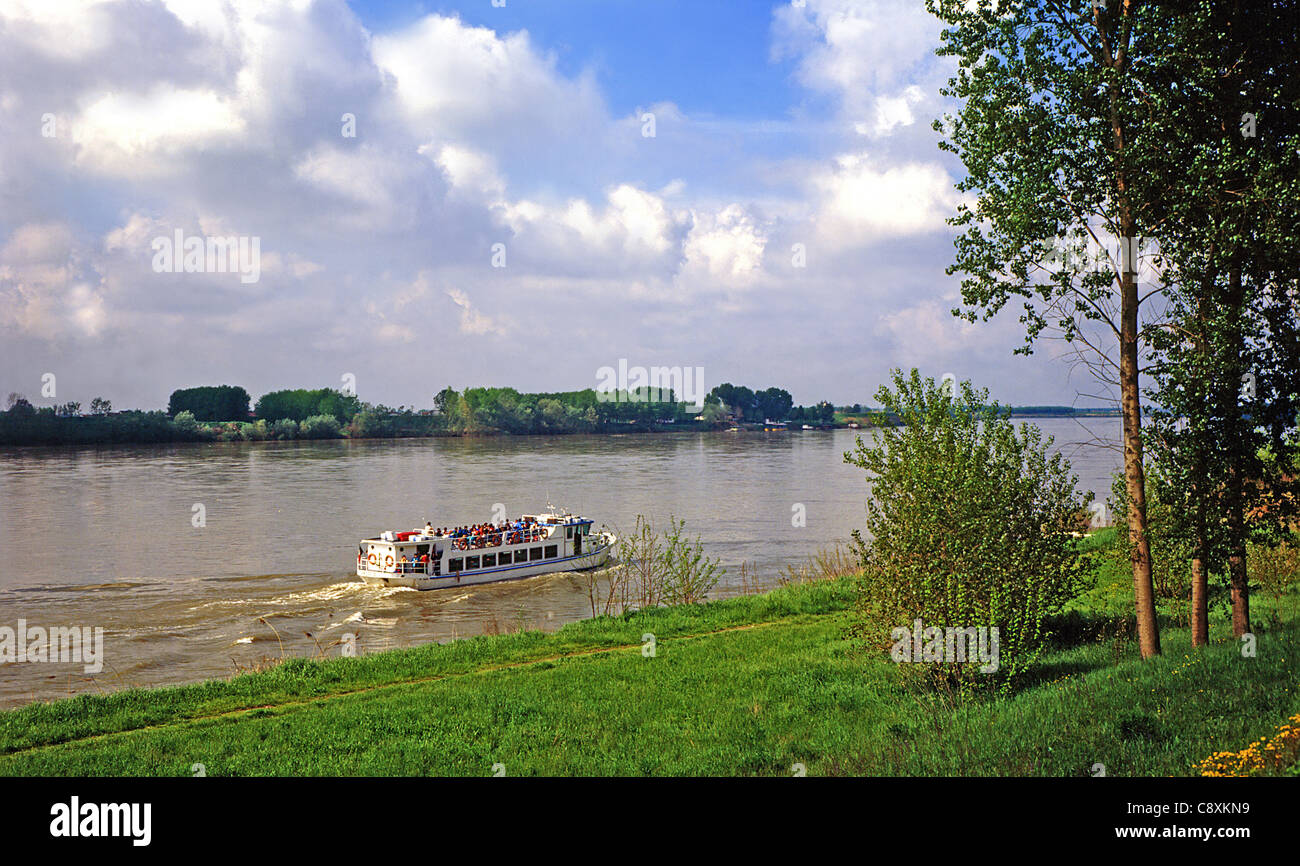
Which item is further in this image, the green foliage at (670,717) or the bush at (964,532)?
the bush at (964,532)

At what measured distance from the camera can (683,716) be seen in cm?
1514

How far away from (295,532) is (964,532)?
46972mm

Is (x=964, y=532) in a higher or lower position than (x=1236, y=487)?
lower

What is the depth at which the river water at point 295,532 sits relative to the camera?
3116 centimetres

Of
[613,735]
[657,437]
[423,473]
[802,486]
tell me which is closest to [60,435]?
[423,473]

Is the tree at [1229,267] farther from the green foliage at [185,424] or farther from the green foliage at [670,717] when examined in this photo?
the green foliage at [185,424]

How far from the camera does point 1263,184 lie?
1278 centimetres

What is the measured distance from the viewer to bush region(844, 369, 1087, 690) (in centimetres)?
1495

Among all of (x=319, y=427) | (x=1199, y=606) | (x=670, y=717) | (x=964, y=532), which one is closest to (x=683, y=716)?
(x=670, y=717)

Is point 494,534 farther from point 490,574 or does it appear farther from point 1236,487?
point 1236,487

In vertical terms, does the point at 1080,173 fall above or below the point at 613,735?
above

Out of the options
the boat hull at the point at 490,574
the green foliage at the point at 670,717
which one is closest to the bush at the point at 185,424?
the boat hull at the point at 490,574

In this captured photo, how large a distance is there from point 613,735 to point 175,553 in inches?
1607
